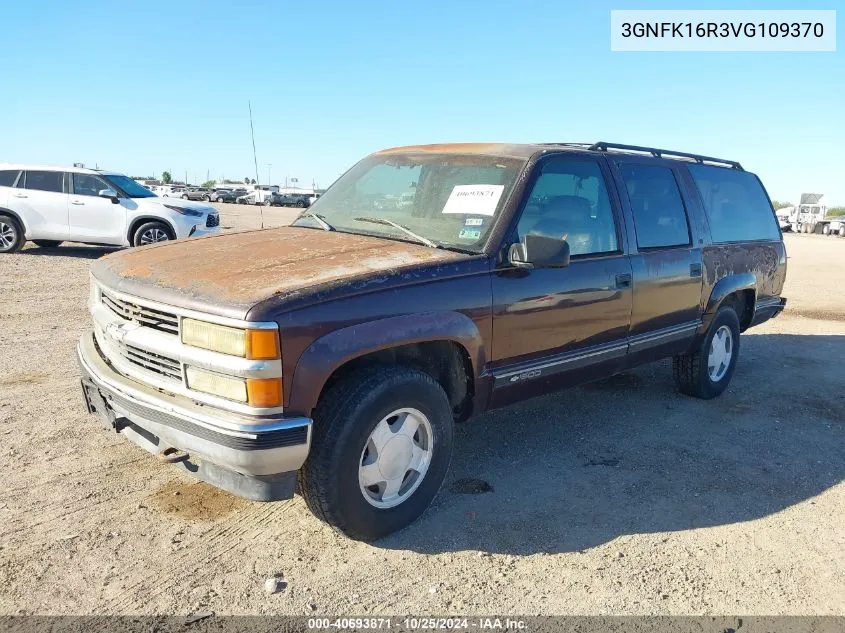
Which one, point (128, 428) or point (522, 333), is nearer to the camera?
point (128, 428)

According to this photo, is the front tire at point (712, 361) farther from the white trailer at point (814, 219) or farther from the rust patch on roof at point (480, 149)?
the white trailer at point (814, 219)

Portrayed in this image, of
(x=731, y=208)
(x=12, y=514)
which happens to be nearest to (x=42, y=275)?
(x=12, y=514)

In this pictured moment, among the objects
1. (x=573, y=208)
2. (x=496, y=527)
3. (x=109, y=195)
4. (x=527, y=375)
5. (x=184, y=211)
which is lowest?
(x=496, y=527)

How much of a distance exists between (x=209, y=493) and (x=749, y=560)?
2.75m

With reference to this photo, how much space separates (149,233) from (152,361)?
10.8 m

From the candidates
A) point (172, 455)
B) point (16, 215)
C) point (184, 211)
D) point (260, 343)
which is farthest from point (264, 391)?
point (16, 215)

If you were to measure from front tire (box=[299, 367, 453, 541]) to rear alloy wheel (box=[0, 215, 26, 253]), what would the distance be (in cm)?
1236

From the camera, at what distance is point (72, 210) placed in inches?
504

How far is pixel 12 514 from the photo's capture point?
3297 millimetres

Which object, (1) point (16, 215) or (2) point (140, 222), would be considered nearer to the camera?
(1) point (16, 215)

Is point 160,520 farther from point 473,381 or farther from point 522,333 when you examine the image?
point 522,333

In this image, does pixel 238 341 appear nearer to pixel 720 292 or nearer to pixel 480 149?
pixel 480 149

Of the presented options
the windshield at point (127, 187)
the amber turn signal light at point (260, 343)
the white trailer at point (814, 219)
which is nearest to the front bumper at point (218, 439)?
the amber turn signal light at point (260, 343)

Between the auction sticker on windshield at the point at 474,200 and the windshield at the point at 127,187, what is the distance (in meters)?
10.9
